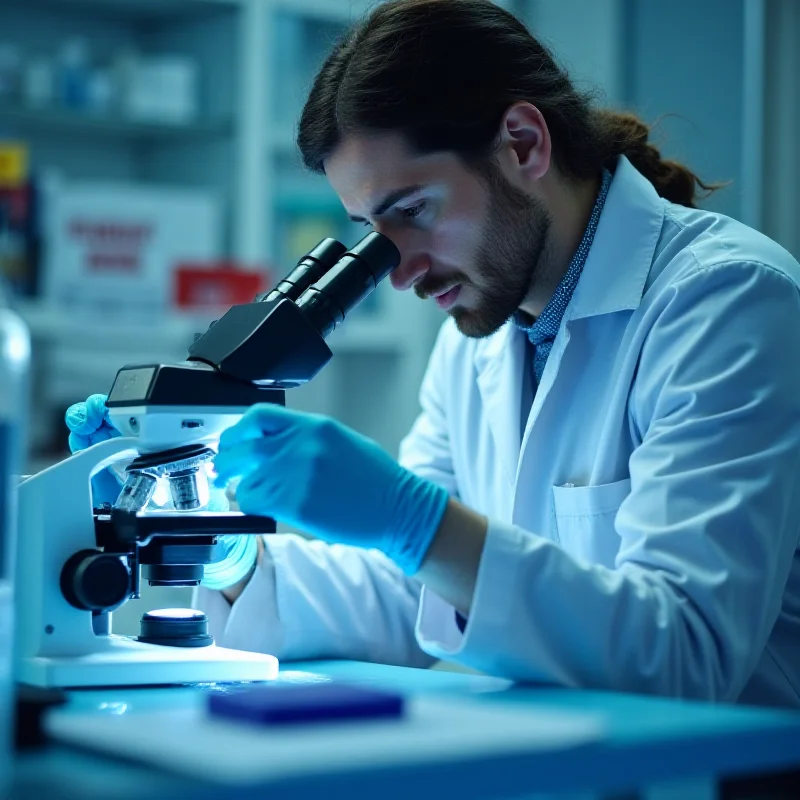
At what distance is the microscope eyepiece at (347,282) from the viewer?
149 centimetres

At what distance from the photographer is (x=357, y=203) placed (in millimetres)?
1801

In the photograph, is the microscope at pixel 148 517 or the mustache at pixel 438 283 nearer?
the microscope at pixel 148 517

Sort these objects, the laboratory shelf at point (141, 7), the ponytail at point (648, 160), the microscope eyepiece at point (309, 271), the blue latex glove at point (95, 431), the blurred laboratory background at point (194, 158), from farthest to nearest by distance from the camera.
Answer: the laboratory shelf at point (141, 7)
the blurred laboratory background at point (194, 158)
the ponytail at point (648, 160)
the blue latex glove at point (95, 431)
the microscope eyepiece at point (309, 271)

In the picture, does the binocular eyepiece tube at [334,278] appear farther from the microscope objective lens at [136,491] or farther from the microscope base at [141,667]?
the microscope base at [141,667]

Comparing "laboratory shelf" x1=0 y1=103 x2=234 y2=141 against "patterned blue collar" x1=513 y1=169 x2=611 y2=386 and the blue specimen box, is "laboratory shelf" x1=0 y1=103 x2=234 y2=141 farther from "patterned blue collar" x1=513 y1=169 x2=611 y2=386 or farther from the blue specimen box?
the blue specimen box

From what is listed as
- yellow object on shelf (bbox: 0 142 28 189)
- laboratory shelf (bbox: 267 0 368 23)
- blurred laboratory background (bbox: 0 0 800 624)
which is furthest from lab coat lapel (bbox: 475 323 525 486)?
laboratory shelf (bbox: 267 0 368 23)

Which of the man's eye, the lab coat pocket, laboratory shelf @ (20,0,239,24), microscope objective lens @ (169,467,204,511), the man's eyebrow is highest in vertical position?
laboratory shelf @ (20,0,239,24)

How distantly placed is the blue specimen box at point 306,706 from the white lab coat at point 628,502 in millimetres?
306

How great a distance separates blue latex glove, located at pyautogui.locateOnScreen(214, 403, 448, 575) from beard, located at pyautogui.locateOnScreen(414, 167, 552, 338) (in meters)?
0.57

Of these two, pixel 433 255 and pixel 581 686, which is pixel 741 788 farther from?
pixel 433 255

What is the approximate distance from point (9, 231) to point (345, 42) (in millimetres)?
1717

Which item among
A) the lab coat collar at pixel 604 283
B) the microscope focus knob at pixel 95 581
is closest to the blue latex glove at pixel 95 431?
the microscope focus knob at pixel 95 581

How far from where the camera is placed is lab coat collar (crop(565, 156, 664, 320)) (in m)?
1.75

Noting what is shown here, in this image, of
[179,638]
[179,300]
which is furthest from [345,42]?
[179,300]
